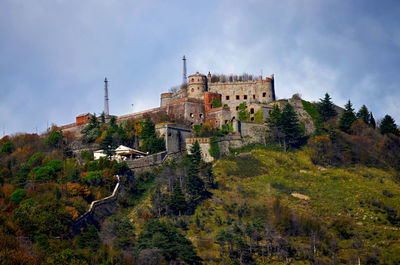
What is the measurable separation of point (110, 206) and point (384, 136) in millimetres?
32534

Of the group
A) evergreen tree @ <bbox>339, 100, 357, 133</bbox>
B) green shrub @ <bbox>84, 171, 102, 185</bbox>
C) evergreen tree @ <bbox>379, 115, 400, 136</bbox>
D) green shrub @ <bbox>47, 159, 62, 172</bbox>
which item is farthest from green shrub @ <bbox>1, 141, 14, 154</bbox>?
evergreen tree @ <bbox>379, 115, 400, 136</bbox>

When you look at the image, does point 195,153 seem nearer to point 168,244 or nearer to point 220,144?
point 220,144

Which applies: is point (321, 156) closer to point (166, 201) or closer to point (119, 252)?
point (166, 201)

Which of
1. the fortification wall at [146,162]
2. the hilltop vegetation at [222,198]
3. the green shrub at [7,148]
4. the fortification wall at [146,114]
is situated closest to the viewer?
the hilltop vegetation at [222,198]

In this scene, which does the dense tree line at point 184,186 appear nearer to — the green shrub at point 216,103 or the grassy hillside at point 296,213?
the grassy hillside at point 296,213

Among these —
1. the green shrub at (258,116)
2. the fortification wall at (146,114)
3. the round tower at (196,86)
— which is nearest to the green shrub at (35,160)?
the fortification wall at (146,114)

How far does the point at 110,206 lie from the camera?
164 ft

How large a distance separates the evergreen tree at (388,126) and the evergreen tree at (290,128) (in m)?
9.76

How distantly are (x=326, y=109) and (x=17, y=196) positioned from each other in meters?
37.9

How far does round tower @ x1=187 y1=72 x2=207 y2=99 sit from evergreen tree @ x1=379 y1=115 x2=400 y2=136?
21.4 meters

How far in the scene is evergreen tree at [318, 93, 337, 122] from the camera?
6950 cm

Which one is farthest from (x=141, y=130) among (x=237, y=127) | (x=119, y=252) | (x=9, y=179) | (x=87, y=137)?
(x=119, y=252)

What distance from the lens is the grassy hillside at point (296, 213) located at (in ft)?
149

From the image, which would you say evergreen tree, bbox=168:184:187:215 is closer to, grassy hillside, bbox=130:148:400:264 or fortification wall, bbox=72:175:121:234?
grassy hillside, bbox=130:148:400:264
